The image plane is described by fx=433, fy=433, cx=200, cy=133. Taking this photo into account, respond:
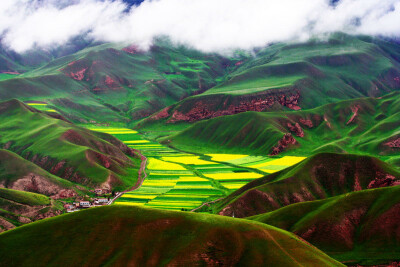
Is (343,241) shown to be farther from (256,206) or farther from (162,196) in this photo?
(162,196)

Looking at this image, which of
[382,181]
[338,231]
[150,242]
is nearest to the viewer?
[150,242]

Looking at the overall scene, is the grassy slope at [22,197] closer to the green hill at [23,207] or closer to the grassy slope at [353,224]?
the green hill at [23,207]

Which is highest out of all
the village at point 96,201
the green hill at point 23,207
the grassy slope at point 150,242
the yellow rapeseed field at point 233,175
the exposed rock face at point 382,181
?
the grassy slope at point 150,242

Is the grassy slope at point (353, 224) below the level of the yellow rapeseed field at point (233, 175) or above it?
above

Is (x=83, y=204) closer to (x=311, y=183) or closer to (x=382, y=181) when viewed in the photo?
(x=311, y=183)

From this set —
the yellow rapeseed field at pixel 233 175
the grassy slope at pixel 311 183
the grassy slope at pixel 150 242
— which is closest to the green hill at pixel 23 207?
the grassy slope at pixel 150 242

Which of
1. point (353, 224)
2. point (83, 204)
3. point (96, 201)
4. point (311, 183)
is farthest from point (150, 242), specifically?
point (96, 201)

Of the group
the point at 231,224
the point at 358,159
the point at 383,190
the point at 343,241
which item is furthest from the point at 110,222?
the point at 358,159
